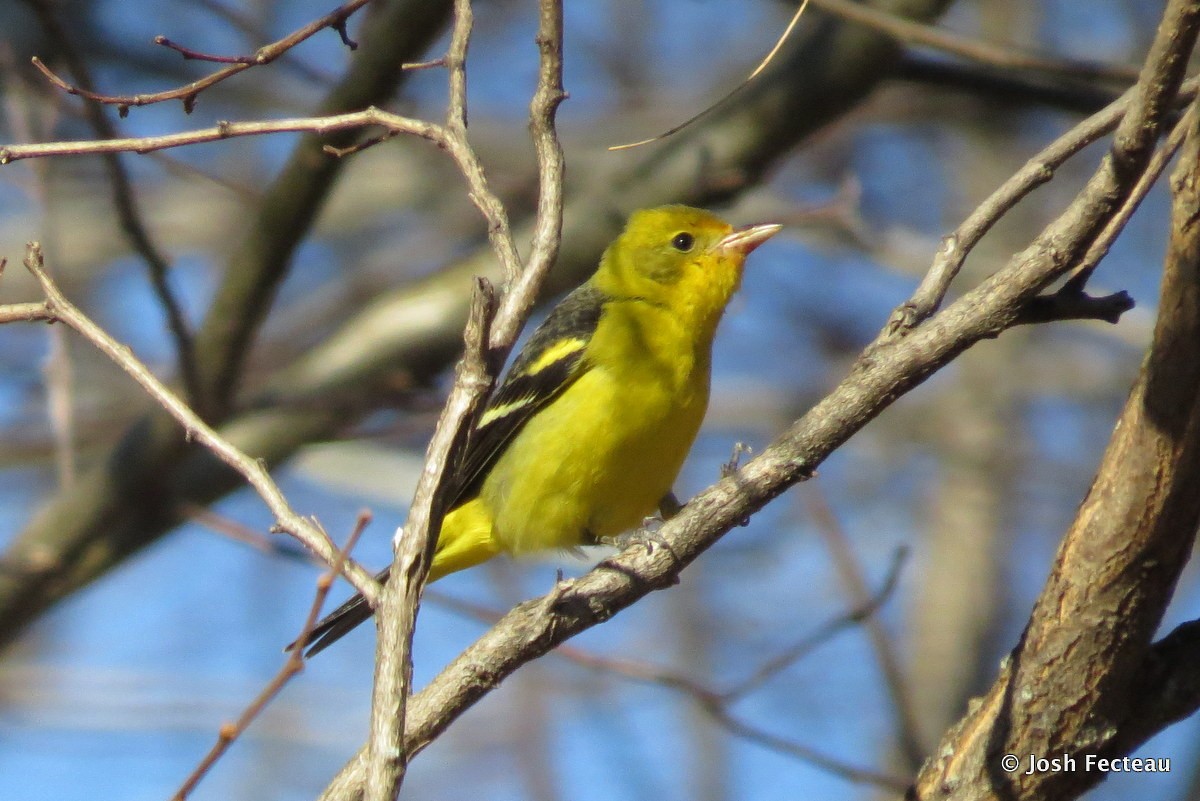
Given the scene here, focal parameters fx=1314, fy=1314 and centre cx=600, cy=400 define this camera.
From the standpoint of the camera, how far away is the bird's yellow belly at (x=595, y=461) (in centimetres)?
524

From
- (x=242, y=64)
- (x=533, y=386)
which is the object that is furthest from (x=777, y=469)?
(x=533, y=386)

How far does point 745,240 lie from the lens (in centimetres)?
603

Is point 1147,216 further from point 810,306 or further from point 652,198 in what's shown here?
point 652,198

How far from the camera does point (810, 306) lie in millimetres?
13008

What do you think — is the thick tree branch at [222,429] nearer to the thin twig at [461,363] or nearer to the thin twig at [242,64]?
the thin twig at [242,64]

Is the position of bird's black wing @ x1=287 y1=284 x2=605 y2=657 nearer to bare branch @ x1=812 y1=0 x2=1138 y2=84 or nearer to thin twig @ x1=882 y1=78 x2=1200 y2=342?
bare branch @ x1=812 y1=0 x2=1138 y2=84

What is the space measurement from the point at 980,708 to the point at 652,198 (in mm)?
3976

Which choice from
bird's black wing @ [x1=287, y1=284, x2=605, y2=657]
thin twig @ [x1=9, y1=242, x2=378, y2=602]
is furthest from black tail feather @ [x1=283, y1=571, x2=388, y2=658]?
thin twig @ [x1=9, y1=242, x2=378, y2=602]

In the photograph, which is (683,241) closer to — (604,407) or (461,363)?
(604,407)

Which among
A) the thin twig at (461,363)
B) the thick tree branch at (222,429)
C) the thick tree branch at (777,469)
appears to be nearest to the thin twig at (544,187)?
the thin twig at (461,363)

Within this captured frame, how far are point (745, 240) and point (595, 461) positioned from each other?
143cm

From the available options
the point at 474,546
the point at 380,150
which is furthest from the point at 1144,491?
the point at 380,150

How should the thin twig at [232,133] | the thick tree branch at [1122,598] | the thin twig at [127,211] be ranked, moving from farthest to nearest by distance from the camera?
the thin twig at [127,211]
the thin twig at [232,133]
the thick tree branch at [1122,598]

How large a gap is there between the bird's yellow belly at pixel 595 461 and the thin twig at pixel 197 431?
252 centimetres
